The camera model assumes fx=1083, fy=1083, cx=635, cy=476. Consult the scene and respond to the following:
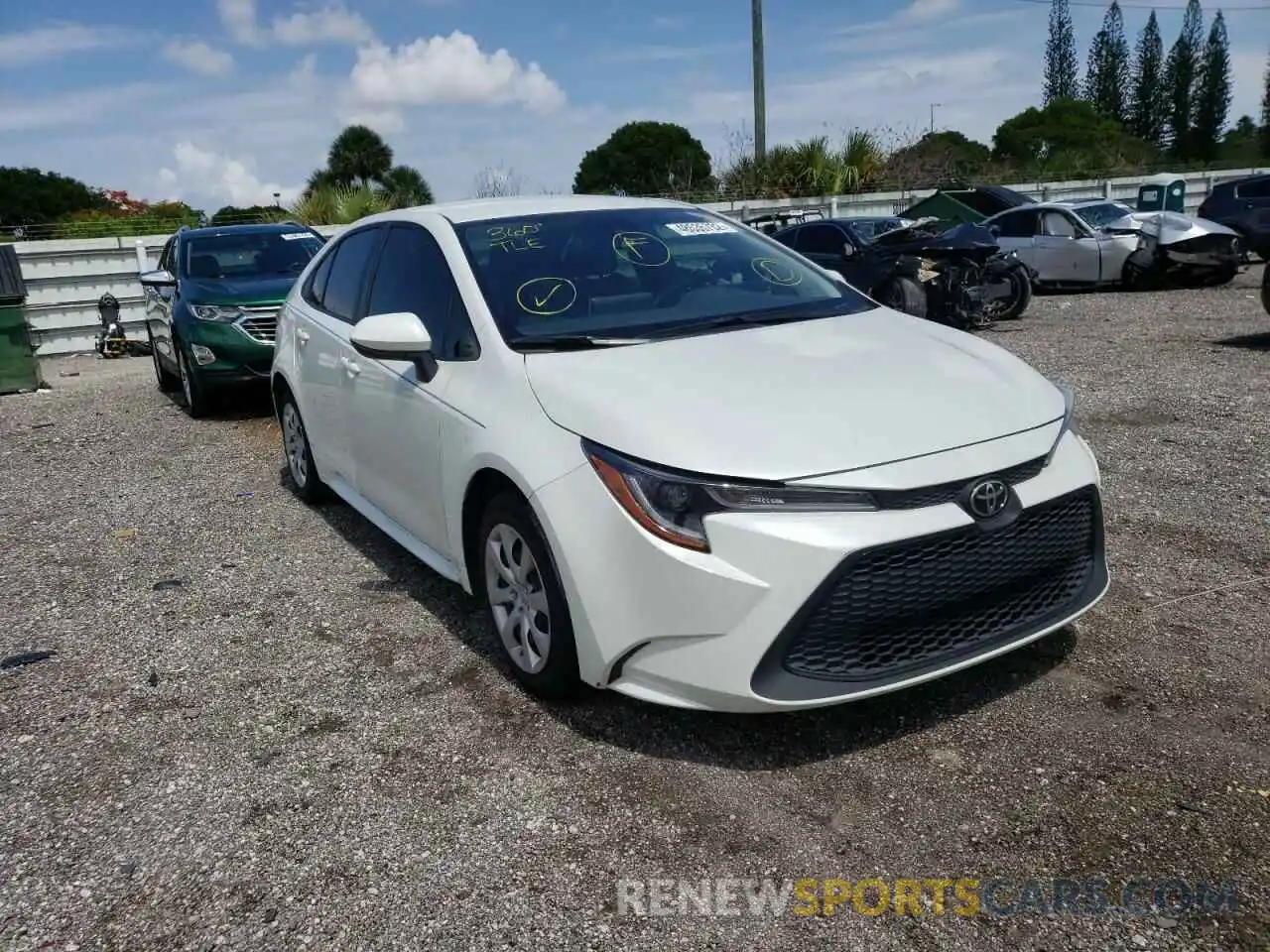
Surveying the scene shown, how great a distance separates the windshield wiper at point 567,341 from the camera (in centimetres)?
368

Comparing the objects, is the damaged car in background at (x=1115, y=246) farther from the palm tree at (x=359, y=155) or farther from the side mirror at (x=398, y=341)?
the palm tree at (x=359, y=155)

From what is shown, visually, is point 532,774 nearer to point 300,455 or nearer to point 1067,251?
point 300,455

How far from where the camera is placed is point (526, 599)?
3518 millimetres

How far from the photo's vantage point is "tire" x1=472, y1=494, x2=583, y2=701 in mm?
3297

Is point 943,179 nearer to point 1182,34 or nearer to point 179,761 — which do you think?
point 179,761

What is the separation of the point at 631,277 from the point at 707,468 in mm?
1472

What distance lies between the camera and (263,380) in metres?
9.31

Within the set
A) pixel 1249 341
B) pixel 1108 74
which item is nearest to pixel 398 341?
pixel 1249 341

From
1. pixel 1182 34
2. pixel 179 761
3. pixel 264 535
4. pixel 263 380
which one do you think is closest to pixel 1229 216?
pixel 263 380

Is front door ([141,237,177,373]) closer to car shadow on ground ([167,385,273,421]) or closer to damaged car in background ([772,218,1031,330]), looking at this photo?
car shadow on ground ([167,385,273,421])

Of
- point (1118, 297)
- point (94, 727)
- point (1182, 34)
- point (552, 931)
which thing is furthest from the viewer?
point (1182, 34)

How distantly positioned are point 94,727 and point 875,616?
8.82 ft

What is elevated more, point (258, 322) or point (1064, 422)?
point (258, 322)

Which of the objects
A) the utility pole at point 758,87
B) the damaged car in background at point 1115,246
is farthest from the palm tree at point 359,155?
the damaged car in background at point 1115,246
